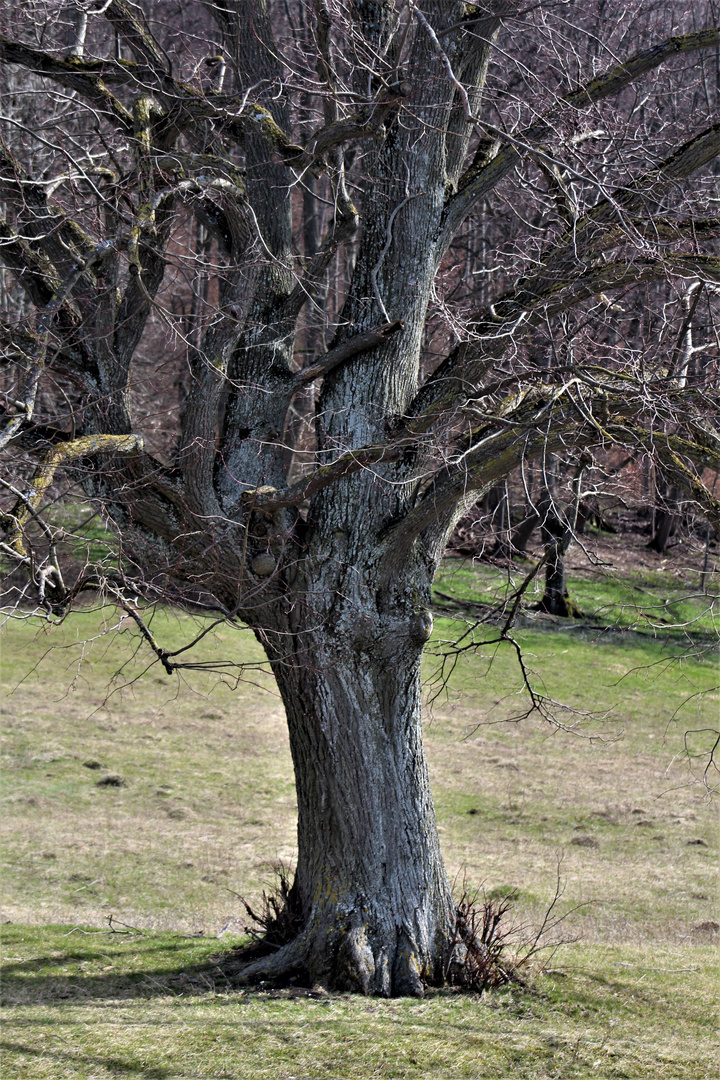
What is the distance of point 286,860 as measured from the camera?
10016 mm

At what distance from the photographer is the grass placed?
17.1ft

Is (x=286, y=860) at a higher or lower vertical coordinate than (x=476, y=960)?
lower

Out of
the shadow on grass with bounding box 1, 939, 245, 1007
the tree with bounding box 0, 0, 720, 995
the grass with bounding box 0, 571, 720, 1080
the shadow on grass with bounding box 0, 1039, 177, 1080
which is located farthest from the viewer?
the shadow on grass with bounding box 1, 939, 245, 1007

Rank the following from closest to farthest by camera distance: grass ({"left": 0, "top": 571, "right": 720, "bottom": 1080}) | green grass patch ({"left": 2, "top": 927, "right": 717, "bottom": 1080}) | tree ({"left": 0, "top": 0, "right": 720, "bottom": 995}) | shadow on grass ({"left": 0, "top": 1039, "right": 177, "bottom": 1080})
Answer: shadow on grass ({"left": 0, "top": 1039, "right": 177, "bottom": 1080})
green grass patch ({"left": 2, "top": 927, "right": 717, "bottom": 1080})
grass ({"left": 0, "top": 571, "right": 720, "bottom": 1080})
tree ({"left": 0, "top": 0, "right": 720, "bottom": 995})

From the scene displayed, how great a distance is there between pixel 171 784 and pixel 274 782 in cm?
136

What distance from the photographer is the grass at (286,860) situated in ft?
17.1

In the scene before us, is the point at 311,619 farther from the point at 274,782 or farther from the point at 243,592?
the point at 274,782

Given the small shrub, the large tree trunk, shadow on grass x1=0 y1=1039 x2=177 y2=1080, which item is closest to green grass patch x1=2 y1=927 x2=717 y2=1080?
shadow on grass x1=0 y1=1039 x2=177 y2=1080

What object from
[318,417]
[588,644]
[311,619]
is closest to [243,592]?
[311,619]

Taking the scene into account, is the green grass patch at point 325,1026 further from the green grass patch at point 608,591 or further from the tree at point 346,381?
→ the green grass patch at point 608,591

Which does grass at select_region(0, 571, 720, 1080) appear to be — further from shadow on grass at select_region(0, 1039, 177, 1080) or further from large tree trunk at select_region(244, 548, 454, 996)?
large tree trunk at select_region(244, 548, 454, 996)

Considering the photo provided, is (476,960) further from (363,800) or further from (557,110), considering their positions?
(557,110)

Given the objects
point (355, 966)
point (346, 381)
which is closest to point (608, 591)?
point (346, 381)

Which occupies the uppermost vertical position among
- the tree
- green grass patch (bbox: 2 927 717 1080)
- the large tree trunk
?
the tree
